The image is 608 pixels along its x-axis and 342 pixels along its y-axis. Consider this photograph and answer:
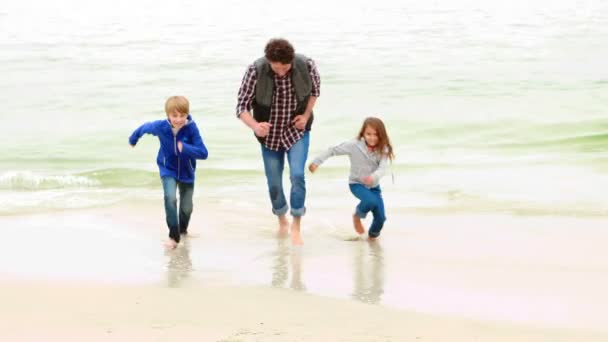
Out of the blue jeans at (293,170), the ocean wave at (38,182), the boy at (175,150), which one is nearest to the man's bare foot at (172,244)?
the boy at (175,150)

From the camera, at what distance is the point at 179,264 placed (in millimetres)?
6887

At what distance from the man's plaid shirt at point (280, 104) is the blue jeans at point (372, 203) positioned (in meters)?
0.62

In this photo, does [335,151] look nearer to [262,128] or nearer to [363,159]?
[363,159]

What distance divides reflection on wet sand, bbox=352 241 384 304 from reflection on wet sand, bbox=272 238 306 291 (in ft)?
1.19

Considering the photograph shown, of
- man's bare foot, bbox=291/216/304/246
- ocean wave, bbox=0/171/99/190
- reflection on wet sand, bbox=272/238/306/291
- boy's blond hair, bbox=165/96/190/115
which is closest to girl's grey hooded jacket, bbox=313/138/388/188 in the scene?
man's bare foot, bbox=291/216/304/246

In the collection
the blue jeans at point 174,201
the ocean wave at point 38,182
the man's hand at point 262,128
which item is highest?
the man's hand at point 262,128

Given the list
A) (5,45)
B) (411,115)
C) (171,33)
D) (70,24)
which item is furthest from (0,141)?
(70,24)

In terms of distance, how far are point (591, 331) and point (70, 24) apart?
32.3 metres

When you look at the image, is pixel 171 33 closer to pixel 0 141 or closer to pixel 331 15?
pixel 331 15

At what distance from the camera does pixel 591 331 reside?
526 centimetres

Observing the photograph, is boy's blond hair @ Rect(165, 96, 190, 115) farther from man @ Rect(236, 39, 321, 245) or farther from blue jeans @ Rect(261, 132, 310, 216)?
blue jeans @ Rect(261, 132, 310, 216)

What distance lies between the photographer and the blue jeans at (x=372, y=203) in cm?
753

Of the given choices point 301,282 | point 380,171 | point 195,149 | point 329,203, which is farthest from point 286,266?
point 329,203

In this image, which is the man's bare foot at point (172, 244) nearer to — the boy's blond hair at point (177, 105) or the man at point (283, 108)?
the man at point (283, 108)
